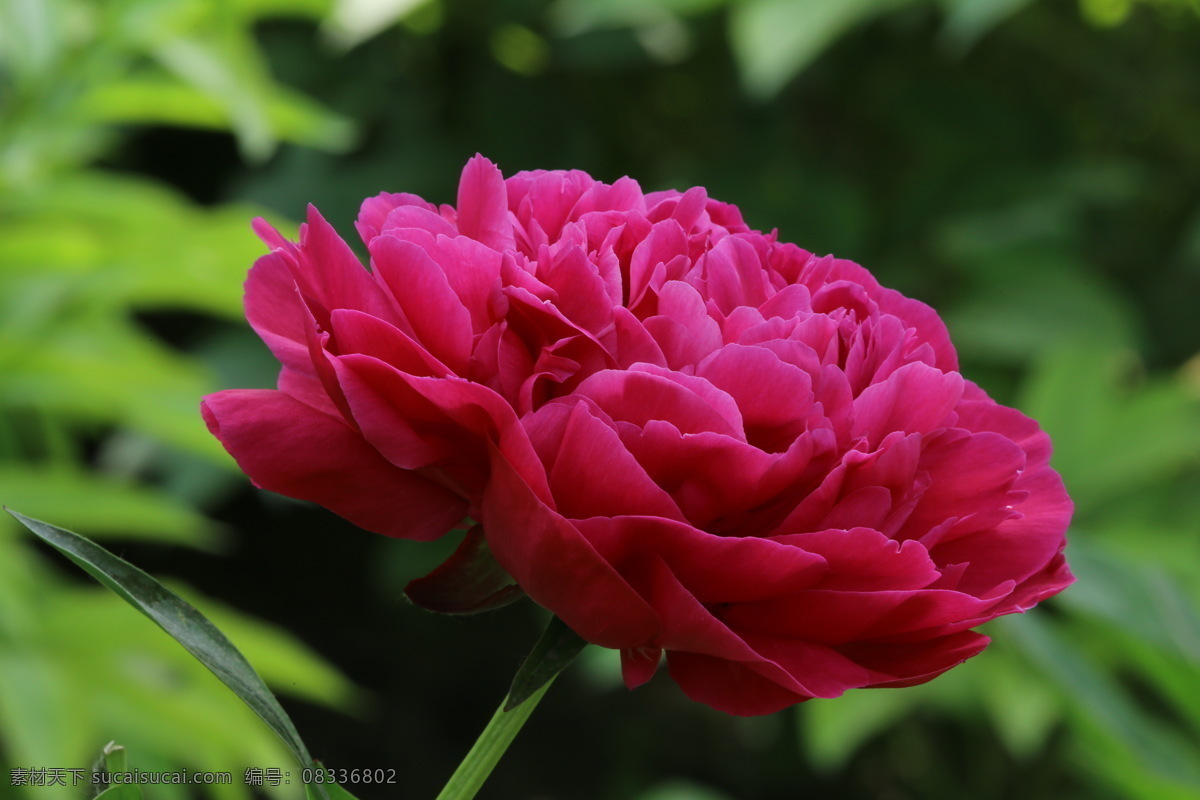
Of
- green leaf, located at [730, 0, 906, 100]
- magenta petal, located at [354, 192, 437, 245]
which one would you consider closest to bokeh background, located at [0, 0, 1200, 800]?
green leaf, located at [730, 0, 906, 100]

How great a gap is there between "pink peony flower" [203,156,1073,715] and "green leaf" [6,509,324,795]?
3 centimetres

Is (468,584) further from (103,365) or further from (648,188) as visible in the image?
(648,188)

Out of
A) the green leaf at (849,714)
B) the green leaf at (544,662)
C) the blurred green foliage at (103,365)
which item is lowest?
the green leaf at (849,714)

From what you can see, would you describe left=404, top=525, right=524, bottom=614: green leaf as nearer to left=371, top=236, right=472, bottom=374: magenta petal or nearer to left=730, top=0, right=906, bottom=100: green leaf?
left=371, top=236, right=472, bottom=374: magenta petal

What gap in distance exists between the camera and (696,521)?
22cm

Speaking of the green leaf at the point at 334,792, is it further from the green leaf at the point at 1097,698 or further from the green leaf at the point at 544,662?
the green leaf at the point at 1097,698

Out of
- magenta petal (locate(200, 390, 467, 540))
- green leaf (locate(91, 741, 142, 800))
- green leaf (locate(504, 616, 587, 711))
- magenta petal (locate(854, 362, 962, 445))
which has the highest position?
magenta petal (locate(854, 362, 962, 445))

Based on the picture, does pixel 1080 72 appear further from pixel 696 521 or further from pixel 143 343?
pixel 696 521

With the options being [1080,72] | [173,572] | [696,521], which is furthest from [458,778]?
[1080,72]

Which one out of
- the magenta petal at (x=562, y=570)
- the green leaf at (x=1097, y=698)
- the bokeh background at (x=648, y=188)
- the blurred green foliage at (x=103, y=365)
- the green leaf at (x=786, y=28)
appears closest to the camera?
the magenta petal at (x=562, y=570)

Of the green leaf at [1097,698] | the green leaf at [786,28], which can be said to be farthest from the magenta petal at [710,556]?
the green leaf at [786,28]

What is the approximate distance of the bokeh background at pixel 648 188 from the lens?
86cm

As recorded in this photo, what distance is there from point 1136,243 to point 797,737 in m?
0.69

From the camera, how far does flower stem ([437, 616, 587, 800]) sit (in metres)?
0.21
